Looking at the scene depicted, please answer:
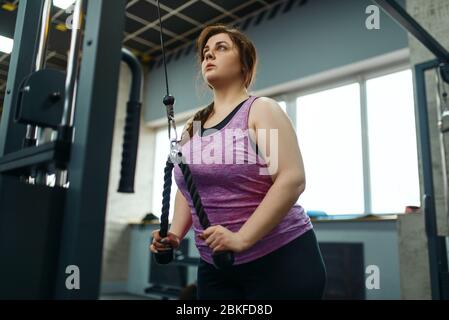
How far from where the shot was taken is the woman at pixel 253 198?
29.0 inches

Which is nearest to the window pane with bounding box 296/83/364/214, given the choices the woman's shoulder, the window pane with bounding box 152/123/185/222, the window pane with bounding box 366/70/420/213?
the window pane with bounding box 366/70/420/213

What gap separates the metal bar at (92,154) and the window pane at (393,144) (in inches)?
114

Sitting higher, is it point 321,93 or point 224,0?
point 224,0

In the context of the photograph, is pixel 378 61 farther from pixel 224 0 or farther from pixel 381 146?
pixel 224 0

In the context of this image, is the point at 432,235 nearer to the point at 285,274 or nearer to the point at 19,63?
the point at 285,274

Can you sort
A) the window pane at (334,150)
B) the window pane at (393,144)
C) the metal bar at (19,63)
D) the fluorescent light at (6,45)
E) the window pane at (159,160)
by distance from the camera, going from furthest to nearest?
the window pane at (159,160)
the window pane at (334,150)
the window pane at (393,144)
the fluorescent light at (6,45)
the metal bar at (19,63)

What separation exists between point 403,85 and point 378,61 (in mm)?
272

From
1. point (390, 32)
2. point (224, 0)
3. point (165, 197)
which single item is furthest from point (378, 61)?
point (165, 197)

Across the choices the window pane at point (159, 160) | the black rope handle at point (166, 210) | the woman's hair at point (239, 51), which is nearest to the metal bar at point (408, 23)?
the woman's hair at point (239, 51)

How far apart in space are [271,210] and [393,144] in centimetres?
281

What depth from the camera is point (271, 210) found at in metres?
0.71

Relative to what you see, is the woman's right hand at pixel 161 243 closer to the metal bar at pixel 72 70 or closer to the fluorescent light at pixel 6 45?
the metal bar at pixel 72 70

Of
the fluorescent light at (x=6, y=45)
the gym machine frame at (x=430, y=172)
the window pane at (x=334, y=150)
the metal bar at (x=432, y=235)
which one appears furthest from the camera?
the window pane at (x=334, y=150)
